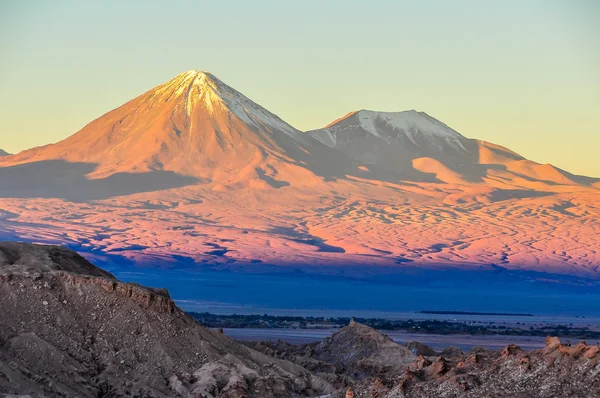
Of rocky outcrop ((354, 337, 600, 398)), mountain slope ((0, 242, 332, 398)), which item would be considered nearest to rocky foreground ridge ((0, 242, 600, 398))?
mountain slope ((0, 242, 332, 398))

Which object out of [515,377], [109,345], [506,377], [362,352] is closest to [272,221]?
[362,352]

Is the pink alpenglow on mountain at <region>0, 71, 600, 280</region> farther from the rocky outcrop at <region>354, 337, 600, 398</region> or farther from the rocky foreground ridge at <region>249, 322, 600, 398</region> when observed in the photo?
the rocky outcrop at <region>354, 337, 600, 398</region>

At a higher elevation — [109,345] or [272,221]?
[272,221]

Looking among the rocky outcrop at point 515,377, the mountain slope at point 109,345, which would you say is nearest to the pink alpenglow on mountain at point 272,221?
the mountain slope at point 109,345

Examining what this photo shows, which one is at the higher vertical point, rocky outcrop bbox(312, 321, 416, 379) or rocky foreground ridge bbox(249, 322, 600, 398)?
rocky foreground ridge bbox(249, 322, 600, 398)

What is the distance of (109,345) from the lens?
137ft

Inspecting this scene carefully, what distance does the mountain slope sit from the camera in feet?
129

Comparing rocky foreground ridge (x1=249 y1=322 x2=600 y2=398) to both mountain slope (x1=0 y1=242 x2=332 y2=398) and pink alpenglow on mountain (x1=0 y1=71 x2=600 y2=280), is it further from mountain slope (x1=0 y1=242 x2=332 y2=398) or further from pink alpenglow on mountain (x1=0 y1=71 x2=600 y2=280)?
pink alpenglow on mountain (x1=0 y1=71 x2=600 y2=280)

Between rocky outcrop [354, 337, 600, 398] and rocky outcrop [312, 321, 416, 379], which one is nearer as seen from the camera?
rocky outcrop [354, 337, 600, 398]

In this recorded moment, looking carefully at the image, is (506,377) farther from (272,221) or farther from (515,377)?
(272,221)

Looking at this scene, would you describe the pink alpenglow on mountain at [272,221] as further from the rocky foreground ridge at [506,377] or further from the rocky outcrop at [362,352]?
the rocky foreground ridge at [506,377]

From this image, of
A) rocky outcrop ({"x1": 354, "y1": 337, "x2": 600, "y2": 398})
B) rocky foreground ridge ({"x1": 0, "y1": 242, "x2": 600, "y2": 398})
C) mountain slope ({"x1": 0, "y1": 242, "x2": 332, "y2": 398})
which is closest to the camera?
rocky outcrop ({"x1": 354, "y1": 337, "x2": 600, "y2": 398})

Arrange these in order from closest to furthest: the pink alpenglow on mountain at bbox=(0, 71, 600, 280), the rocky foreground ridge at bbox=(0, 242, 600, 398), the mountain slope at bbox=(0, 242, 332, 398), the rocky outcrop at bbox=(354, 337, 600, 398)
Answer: the rocky outcrop at bbox=(354, 337, 600, 398), the rocky foreground ridge at bbox=(0, 242, 600, 398), the mountain slope at bbox=(0, 242, 332, 398), the pink alpenglow on mountain at bbox=(0, 71, 600, 280)

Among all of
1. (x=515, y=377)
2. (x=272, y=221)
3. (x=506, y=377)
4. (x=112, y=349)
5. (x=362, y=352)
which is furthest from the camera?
(x=272, y=221)
